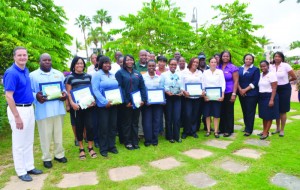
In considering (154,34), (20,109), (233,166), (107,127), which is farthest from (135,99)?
(154,34)

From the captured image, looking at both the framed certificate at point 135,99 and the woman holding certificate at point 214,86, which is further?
the woman holding certificate at point 214,86

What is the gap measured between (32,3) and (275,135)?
12.3 m

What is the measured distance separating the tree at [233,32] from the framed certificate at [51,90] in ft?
34.2

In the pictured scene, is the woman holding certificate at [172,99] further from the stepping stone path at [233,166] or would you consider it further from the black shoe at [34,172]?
the black shoe at [34,172]

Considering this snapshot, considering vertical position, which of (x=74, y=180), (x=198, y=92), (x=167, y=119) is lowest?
(x=74, y=180)

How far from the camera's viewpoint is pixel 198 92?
632cm

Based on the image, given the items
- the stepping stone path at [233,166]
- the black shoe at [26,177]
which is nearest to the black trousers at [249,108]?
the stepping stone path at [233,166]

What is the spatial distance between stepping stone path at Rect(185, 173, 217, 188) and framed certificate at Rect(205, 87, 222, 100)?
245 cm

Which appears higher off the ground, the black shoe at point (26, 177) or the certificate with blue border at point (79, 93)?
the certificate with blue border at point (79, 93)

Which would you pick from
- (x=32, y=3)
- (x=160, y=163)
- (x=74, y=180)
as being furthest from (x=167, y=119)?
(x=32, y=3)

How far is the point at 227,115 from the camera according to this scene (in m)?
6.70

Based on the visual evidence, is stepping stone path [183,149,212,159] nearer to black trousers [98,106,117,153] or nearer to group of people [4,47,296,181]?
group of people [4,47,296,181]

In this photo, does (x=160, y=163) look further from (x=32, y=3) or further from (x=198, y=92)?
(x=32, y=3)

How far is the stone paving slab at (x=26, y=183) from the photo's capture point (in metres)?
4.07
